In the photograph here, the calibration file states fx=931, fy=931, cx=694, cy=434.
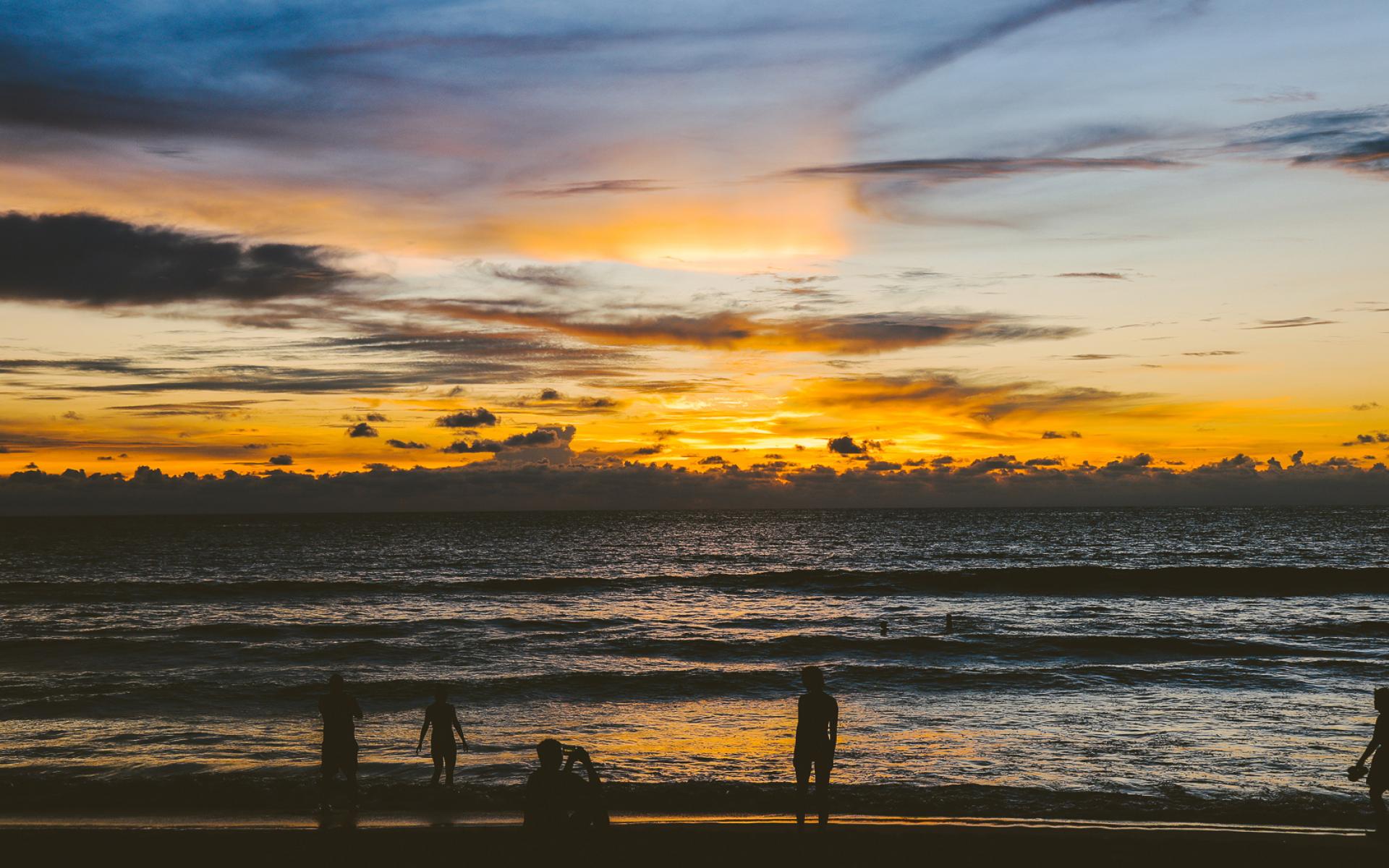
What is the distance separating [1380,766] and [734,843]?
26.4 feet

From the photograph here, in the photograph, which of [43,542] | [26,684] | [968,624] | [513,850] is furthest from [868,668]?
[43,542]

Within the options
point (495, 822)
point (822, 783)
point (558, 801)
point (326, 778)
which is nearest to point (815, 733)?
point (822, 783)

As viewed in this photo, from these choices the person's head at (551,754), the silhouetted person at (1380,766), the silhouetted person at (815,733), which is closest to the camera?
the person's head at (551,754)

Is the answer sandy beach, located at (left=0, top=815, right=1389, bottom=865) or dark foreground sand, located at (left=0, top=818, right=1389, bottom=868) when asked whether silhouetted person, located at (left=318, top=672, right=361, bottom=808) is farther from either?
dark foreground sand, located at (left=0, top=818, right=1389, bottom=868)

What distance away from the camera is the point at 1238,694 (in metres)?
23.0

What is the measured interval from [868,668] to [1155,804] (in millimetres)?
14237

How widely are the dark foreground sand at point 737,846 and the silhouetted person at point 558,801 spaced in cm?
328

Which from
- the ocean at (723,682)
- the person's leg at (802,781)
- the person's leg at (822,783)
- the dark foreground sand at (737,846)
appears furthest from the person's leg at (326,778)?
the person's leg at (822,783)

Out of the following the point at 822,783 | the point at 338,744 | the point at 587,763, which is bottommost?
the point at 338,744

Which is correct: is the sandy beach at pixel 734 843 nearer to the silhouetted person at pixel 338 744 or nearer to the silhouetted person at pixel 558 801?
the silhouetted person at pixel 338 744

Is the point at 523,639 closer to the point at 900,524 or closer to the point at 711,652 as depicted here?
the point at 711,652

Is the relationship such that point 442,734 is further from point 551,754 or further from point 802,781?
point 551,754

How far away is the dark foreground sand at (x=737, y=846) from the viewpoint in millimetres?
10758

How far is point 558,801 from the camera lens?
7.48m
